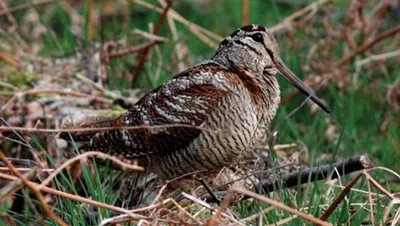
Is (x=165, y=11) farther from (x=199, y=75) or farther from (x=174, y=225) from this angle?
(x=174, y=225)

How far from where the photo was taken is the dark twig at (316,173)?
3.74 m

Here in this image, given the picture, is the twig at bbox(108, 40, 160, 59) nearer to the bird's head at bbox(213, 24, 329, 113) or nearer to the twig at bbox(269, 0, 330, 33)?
the twig at bbox(269, 0, 330, 33)

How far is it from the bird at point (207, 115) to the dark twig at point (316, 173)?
10.0 inches

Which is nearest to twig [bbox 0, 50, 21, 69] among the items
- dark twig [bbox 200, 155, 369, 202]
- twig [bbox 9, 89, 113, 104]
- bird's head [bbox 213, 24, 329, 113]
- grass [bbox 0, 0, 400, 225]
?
grass [bbox 0, 0, 400, 225]

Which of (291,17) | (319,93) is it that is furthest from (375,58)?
(291,17)

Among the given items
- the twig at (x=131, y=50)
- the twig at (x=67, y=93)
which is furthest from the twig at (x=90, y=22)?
the twig at (x=67, y=93)

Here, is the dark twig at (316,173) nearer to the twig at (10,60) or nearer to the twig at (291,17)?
the twig at (10,60)

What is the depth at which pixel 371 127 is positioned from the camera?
610cm

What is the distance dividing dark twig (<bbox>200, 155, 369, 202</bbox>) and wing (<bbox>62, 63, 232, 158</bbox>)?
1.22ft

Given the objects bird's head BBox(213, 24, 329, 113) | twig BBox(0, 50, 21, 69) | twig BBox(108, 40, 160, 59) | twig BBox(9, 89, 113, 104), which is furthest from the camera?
twig BBox(0, 50, 21, 69)

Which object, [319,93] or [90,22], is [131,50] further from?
[319,93]

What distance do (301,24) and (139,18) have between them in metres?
2.09

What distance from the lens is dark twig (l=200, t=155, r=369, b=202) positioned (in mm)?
3736

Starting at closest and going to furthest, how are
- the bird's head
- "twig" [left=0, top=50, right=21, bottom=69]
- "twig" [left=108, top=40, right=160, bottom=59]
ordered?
the bird's head < "twig" [left=108, top=40, right=160, bottom=59] < "twig" [left=0, top=50, right=21, bottom=69]
